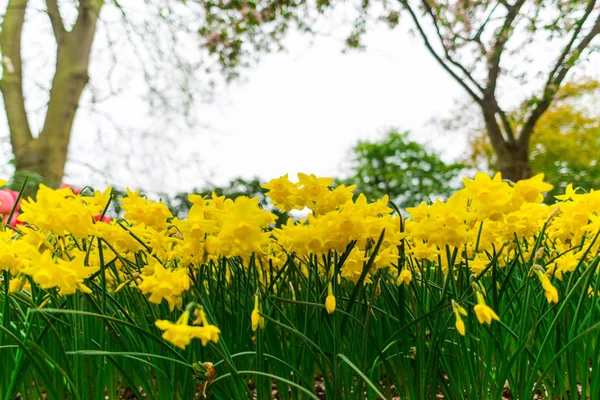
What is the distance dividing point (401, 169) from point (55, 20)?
759 centimetres

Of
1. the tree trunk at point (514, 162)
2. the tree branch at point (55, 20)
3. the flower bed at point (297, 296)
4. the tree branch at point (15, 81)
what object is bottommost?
the flower bed at point (297, 296)

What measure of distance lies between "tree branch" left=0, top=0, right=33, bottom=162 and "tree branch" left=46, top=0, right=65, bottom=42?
26cm

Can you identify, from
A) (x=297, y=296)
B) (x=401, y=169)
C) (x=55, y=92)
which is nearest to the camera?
(x=297, y=296)

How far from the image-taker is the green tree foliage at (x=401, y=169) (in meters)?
10.8

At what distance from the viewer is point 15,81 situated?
5.52 meters

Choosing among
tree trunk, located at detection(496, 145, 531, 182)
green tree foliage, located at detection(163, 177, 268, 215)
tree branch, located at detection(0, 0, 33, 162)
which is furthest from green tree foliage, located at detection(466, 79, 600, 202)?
tree branch, located at detection(0, 0, 33, 162)

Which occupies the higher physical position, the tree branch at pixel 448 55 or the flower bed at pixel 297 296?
the tree branch at pixel 448 55

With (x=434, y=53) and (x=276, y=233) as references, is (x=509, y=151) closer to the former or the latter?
(x=434, y=53)

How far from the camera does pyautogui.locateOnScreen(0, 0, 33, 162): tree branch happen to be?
5.33m

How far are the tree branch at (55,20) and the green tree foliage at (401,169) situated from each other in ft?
21.5

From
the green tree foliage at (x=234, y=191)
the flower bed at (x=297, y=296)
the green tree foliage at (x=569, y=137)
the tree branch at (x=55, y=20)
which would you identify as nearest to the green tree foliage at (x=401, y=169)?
the green tree foliage at (x=569, y=137)

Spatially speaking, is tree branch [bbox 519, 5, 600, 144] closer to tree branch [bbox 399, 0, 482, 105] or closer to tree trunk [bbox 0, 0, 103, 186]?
tree branch [bbox 399, 0, 482, 105]

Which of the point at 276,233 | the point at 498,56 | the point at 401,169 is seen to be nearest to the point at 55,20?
the point at 498,56

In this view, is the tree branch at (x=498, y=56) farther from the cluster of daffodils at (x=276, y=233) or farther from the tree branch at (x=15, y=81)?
the tree branch at (x=15, y=81)
